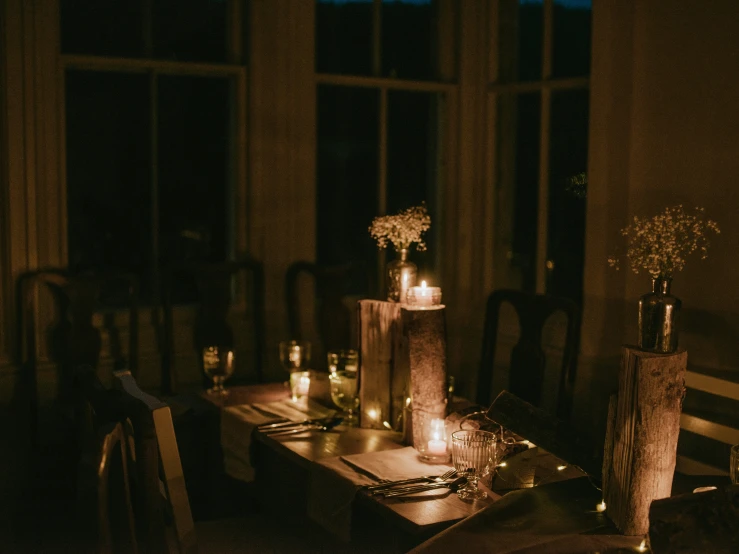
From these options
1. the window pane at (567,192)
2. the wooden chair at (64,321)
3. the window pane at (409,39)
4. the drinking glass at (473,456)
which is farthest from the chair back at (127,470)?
the window pane at (409,39)

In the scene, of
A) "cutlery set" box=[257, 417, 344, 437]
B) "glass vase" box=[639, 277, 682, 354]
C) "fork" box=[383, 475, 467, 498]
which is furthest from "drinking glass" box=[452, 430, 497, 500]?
"cutlery set" box=[257, 417, 344, 437]

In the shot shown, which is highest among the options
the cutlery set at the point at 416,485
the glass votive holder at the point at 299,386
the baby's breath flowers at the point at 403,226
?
the baby's breath flowers at the point at 403,226

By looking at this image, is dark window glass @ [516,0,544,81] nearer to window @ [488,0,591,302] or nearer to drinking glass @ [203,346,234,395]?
window @ [488,0,591,302]

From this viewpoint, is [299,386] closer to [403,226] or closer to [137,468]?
[403,226]

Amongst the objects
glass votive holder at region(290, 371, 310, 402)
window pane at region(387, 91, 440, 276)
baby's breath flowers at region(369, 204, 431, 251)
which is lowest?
glass votive holder at region(290, 371, 310, 402)

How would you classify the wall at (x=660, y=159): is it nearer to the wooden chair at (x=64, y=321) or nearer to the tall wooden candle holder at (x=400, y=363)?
the tall wooden candle holder at (x=400, y=363)

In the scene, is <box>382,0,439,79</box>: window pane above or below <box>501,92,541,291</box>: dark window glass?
above

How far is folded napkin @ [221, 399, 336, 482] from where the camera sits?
261 centimetres

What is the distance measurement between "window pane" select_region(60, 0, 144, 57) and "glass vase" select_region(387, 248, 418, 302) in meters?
1.87

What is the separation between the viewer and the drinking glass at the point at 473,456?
198 cm

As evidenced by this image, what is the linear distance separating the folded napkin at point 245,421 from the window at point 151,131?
1.33m

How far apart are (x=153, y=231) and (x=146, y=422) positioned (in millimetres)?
2476

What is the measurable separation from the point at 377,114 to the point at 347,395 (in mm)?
2123

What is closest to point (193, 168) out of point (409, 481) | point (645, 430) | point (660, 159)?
point (660, 159)
